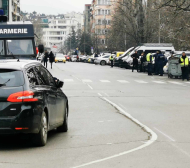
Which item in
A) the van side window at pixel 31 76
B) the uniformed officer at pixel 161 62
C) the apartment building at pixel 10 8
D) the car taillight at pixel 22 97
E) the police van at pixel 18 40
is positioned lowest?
the uniformed officer at pixel 161 62

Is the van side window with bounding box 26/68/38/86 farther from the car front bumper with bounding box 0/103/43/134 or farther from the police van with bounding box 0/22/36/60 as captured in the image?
the police van with bounding box 0/22/36/60

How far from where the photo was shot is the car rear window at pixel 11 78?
9.07m

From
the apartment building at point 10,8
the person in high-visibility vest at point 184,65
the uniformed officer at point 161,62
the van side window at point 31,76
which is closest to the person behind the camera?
the van side window at point 31,76

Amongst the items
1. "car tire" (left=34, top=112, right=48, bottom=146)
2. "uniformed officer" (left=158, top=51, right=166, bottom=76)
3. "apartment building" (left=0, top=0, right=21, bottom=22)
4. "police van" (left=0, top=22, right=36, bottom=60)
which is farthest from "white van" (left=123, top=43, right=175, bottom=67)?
"car tire" (left=34, top=112, right=48, bottom=146)

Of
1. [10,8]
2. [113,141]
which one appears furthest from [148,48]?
[10,8]

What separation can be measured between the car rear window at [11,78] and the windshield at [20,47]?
1378 cm

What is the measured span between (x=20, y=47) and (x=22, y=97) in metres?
14.5

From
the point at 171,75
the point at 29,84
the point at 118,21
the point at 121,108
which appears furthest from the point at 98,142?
the point at 118,21

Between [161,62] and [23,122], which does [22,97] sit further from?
[161,62]

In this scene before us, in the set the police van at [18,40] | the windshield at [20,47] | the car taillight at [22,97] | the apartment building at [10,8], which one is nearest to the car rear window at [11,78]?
the car taillight at [22,97]

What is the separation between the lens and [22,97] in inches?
351

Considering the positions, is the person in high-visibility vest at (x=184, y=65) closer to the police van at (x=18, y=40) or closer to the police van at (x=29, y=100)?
the police van at (x=18, y=40)

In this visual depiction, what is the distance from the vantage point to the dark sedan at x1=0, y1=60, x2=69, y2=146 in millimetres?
8852

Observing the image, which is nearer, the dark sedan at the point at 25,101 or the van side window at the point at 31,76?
the dark sedan at the point at 25,101
